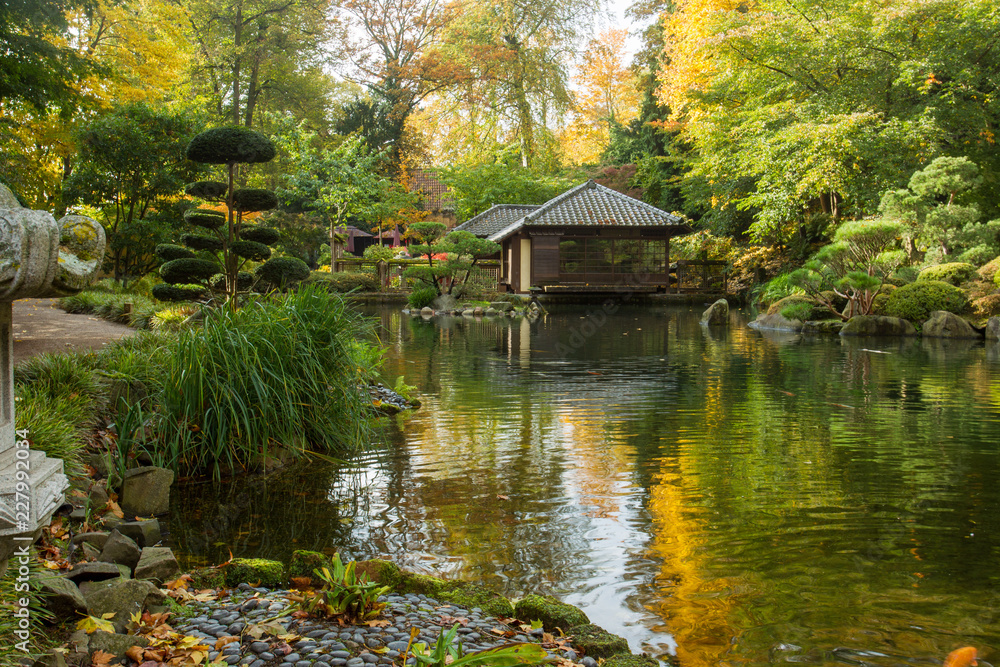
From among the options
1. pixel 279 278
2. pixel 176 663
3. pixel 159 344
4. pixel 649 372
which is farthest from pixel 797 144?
pixel 176 663

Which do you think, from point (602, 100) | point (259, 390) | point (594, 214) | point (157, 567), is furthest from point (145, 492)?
point (602, 100)

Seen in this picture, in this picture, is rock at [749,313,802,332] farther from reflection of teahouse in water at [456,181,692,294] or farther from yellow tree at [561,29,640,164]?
yellow tree at [561,29,640,164]

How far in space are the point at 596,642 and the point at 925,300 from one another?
51.0ft

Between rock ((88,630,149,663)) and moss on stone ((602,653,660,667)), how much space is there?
1.54 metres

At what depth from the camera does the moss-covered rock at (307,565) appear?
10.3 ft

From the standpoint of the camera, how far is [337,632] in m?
2.46

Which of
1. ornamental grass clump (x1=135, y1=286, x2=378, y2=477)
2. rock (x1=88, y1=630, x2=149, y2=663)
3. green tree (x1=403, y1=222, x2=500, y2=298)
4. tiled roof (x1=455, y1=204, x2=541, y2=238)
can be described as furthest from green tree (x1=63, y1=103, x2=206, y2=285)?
tiled roof (x1=455, y1=204, x2=541, y2=238)

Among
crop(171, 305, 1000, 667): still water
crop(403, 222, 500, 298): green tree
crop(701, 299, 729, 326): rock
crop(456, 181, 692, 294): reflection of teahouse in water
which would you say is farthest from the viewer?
crop(456, 181, 692, 294): reflection of teahouse in water

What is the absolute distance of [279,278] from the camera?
890 cm

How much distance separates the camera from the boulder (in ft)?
12.1

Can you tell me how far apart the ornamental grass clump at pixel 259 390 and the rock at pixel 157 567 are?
168 centimetres

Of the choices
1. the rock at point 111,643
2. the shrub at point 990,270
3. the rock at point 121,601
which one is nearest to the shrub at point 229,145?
the rock at point 121,601

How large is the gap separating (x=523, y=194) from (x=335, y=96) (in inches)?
586

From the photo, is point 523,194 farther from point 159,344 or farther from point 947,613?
point 947,613
